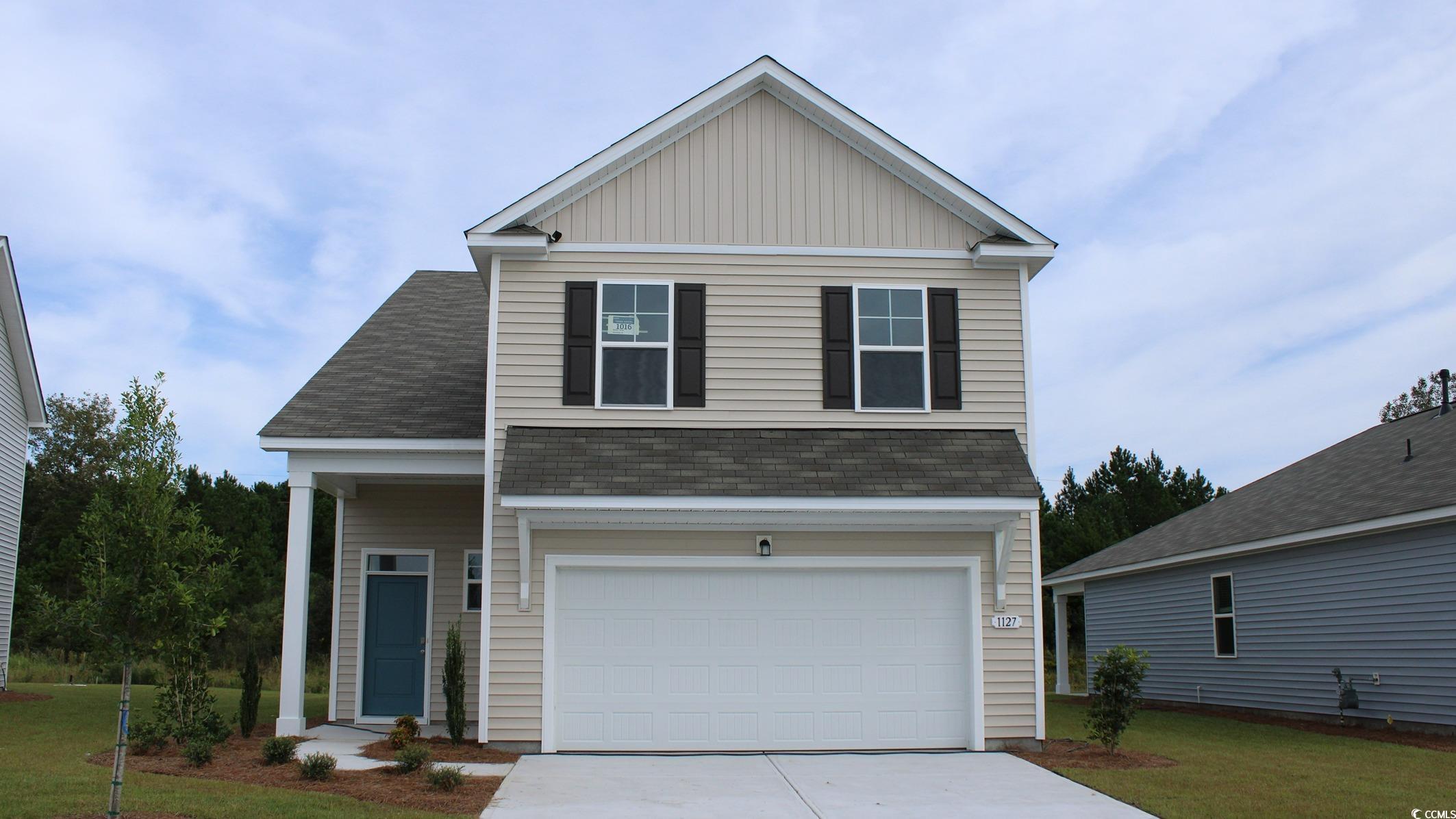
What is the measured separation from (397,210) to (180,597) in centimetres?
1345

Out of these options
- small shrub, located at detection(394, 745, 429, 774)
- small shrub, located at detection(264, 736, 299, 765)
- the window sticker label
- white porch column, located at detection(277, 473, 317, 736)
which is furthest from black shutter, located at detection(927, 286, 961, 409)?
small shrub, located at detection(264, 736, 299, 765)

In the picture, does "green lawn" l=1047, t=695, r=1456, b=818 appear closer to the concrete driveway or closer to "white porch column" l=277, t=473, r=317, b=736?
the concrete driveway

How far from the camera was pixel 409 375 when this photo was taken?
14719mm

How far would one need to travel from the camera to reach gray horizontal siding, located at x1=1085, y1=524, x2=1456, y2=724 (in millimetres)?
13672

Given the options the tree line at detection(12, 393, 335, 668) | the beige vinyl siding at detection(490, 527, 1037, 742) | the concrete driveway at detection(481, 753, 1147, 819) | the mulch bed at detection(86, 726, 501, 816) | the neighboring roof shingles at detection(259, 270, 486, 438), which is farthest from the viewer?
the tree line at detection(12, 393, 335, 668)

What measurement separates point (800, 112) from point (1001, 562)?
5.59m

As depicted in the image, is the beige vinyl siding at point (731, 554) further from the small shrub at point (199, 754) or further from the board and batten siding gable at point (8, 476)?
the board and batten siding gable at point (8, 476)

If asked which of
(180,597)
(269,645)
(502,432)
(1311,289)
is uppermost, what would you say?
(1311,289)

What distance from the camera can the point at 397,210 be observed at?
20.2m

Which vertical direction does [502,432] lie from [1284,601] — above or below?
above

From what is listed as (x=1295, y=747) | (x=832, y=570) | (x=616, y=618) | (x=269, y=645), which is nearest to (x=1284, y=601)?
(x=1295, y=747)

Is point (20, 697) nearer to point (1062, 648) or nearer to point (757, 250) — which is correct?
point (757, 250)

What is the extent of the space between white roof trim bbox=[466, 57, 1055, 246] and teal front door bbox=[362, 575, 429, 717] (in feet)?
17.3

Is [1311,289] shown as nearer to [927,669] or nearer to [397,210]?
[927,669]
